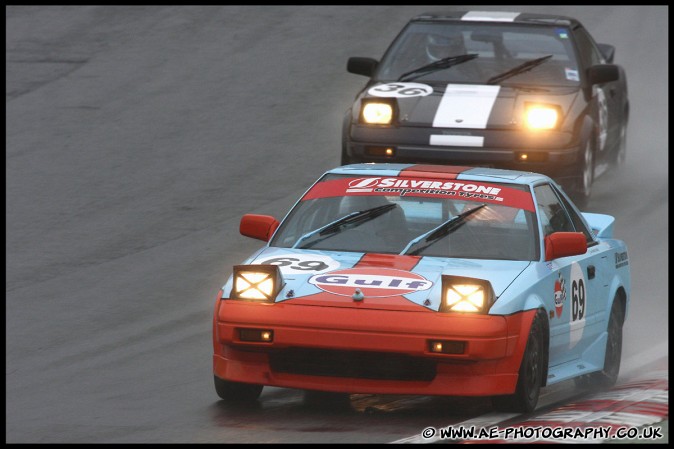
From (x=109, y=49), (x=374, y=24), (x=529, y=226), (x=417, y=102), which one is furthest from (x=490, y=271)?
(x=374, y=24)

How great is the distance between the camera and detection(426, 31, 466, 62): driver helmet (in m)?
13.1

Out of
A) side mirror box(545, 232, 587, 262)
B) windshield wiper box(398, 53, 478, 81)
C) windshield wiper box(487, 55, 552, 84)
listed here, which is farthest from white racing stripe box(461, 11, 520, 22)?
side mirror box(545, 232, 587, 262)

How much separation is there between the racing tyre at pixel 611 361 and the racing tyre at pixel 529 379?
1243 millimetres

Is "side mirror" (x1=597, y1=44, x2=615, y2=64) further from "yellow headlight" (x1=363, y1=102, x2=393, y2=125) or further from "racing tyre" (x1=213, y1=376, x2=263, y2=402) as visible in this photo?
"racing tyre" (x1=213, y1=376, x2=263, y2=402)

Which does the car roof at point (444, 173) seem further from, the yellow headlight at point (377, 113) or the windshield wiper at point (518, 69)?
the windshield wiper at point (518, 69)

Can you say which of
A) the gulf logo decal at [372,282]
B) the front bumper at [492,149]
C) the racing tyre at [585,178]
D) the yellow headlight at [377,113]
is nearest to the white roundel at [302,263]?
the gulf logo decal at [372,282]

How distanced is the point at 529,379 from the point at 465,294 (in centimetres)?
55

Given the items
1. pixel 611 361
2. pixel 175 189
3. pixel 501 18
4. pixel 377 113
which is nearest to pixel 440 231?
pixel 611 361

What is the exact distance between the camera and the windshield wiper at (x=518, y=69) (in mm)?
12602

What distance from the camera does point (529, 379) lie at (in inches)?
294

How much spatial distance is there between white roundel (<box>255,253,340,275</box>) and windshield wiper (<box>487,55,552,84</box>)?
5.00 metres

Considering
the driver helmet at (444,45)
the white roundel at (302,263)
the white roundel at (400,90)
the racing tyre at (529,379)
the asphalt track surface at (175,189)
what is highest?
the white roundel at (302,263)

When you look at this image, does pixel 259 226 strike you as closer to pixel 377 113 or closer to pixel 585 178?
pixel 377 113

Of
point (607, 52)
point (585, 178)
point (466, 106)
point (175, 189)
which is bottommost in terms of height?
point (175, 189)
